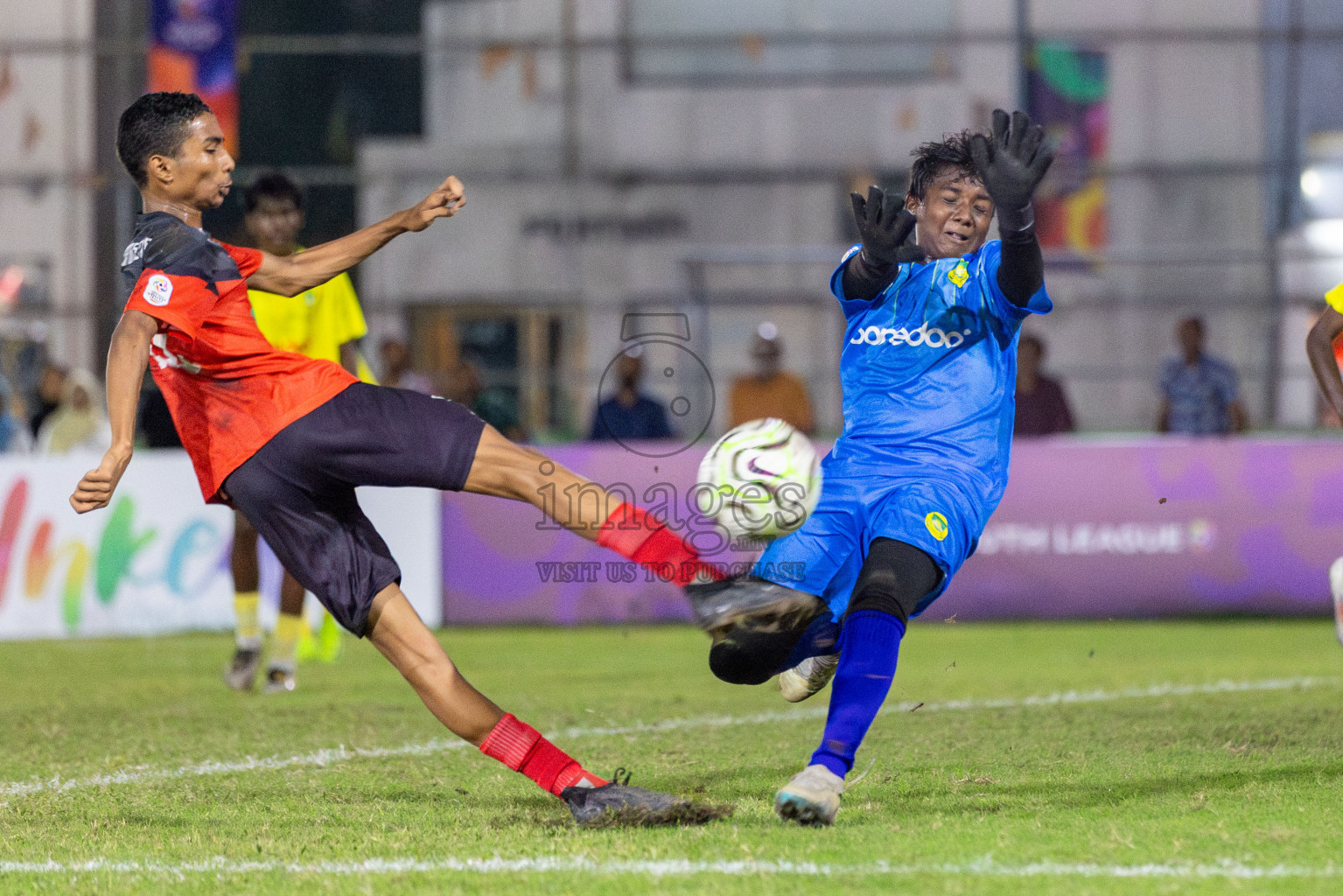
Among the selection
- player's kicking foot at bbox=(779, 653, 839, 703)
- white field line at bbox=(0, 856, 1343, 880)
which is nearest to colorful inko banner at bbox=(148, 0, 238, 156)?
player's kicking foot at bbox=(779, 653, 839, 703)

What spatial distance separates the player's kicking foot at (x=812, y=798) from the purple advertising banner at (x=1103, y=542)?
6.52m

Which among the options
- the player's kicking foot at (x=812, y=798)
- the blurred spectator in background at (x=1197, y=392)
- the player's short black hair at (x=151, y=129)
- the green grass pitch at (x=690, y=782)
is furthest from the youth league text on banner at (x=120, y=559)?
the player's kicking foot at (x=812, y=798)

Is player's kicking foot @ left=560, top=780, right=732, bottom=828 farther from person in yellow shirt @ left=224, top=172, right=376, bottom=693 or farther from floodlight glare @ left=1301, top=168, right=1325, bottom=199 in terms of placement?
floodlight glare @ left=1301, top=168, right=1325, bottom=199

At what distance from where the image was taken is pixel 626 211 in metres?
21.4

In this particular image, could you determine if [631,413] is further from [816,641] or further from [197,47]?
[197,47]

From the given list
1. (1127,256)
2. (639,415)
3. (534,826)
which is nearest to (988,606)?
(639,415)

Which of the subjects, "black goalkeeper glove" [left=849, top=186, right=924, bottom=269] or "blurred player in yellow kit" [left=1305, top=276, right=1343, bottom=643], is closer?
"black goalkeeper glove" [left=849, top=186, right=924, bottom=269]

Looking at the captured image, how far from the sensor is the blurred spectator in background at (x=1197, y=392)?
1180 cm

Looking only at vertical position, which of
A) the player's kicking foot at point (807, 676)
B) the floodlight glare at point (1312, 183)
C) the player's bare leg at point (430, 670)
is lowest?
the player's kicking foot at point (807, 676)

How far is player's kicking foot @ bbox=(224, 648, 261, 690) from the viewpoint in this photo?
7.41 metres

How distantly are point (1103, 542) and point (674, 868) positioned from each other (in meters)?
7.54

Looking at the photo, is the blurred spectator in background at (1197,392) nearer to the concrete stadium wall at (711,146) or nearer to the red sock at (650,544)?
the red sock at (650,544)

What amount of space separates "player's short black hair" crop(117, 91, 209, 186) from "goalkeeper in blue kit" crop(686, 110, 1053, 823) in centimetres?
174

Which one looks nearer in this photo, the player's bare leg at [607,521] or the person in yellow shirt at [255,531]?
the player's bare leg at [607,521]
